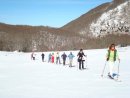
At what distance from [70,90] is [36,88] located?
4.51ft

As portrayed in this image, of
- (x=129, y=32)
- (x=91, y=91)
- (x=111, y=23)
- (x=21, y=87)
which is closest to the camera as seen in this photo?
(x=91, y=91)

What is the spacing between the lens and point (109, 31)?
199 meters

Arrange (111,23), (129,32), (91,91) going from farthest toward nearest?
(111,23)
(129,32)
(91,91)

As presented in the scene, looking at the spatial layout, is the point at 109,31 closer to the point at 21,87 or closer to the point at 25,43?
the point at 25,43

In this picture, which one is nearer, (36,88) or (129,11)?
(36,88)

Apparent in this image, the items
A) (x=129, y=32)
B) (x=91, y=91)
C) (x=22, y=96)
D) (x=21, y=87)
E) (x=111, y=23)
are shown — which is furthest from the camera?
(x=111, y=23)

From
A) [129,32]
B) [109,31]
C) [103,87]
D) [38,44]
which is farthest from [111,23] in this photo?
[103,87]

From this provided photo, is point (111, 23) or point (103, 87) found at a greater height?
point (111, 23)

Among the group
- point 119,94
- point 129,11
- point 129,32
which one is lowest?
point 119,94

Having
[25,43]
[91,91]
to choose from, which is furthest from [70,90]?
[25,43]

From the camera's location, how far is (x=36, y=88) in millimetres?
12438

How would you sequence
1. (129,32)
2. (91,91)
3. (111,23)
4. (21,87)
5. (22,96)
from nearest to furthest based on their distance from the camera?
(22,96)
(91,91)
(21,87)
(129,32)
(111,23)

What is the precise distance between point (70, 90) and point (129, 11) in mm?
188525

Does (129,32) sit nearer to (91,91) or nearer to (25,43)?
(25,43)
